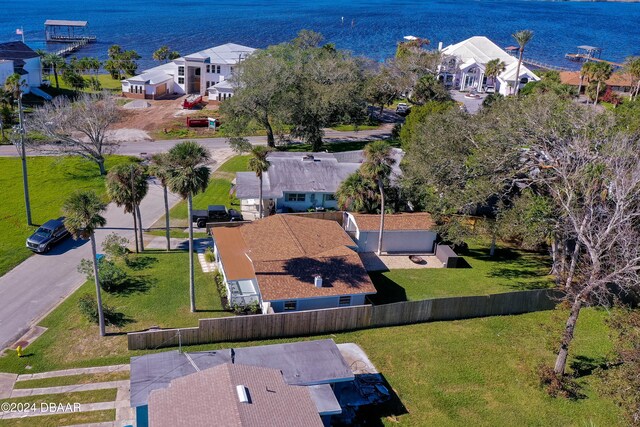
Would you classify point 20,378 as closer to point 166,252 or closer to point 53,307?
point 53,307

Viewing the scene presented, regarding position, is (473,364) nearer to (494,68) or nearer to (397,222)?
(397,222)

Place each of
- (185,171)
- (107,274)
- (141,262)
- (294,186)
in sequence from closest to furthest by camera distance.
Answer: (185,171), (107,274), (141,262), (294,186)

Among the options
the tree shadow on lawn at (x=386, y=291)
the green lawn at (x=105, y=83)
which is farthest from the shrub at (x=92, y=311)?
the green lawn at (x=105, y=83)

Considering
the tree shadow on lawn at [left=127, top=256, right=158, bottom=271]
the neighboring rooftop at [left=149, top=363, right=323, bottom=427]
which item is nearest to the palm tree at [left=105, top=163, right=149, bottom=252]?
the tree shadow on lawn at [left=127, top=256, right=158, bottom=271]

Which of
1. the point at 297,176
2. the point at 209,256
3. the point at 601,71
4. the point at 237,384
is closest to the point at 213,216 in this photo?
the point at 209,256

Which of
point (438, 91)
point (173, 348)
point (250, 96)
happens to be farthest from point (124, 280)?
point (438, 91)

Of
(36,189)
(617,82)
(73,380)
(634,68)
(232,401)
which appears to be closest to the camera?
(232,401)
